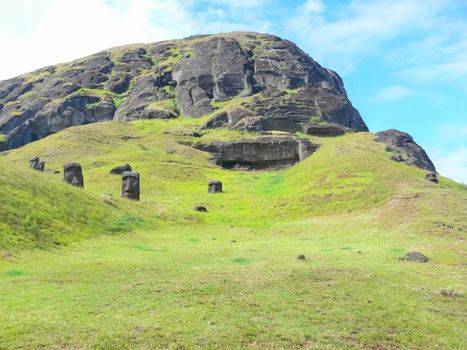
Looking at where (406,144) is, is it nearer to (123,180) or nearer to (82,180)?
(123,180)

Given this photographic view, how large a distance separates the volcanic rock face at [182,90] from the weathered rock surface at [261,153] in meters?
26.3

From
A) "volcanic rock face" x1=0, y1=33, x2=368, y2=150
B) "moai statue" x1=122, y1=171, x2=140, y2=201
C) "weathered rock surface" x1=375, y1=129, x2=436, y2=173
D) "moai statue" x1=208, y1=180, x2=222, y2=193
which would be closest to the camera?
"moai statue" x1=122, y1=171, x2=140, y2=201

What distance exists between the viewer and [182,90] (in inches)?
6161

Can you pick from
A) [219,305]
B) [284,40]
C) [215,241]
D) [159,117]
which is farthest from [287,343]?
[284,40]

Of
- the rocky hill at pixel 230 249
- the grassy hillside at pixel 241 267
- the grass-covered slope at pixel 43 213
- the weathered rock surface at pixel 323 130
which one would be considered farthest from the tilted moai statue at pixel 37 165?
the weathered rock surface at pixel 323 130

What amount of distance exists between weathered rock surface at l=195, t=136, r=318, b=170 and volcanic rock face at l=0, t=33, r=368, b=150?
2627cm

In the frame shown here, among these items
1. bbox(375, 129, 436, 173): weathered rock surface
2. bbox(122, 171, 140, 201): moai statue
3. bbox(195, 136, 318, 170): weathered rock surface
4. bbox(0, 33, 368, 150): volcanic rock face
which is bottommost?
bbox(122, 171, 140, 201): moai statue

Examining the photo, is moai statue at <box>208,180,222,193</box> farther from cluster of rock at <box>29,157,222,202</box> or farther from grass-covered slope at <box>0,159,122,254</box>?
grass-covered slope at <box>0,159,122,254</box>

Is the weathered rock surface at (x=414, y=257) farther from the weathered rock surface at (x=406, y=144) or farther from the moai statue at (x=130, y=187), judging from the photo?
the weathered rock surface at (x=406, y=144)

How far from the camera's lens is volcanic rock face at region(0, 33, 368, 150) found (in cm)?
13600

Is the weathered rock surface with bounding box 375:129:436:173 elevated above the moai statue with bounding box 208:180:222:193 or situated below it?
above

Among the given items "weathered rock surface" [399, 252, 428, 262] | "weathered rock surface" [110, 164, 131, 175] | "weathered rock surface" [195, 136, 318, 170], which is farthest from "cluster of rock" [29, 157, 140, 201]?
"weathered rock surface" [195, 136, 318, 170]

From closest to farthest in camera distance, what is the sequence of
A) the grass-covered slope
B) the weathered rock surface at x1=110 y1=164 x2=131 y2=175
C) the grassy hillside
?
the grassy hillside
the grass-covered slope
the weathered rock surface at x1=110 y1=164 x2=131 y2=175

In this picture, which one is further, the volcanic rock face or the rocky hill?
the volcanic rock face
